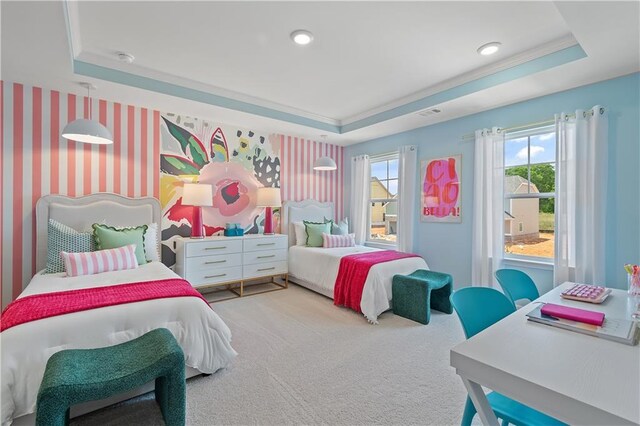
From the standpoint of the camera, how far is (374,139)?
5340 mm

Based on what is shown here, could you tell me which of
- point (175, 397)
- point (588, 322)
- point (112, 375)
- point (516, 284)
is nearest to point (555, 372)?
point (588, 322)

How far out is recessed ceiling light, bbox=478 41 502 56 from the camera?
2.64 metres

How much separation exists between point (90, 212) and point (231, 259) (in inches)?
66.2

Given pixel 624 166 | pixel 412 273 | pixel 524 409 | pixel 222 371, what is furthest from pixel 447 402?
pixel 624 166

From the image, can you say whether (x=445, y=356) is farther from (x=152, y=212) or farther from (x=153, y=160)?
(x=153, y=160)

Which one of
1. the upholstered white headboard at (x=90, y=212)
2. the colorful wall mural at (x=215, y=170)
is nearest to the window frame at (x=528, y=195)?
the colorful wall mural at (x=215, y=170)

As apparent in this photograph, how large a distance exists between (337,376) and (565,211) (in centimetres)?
283

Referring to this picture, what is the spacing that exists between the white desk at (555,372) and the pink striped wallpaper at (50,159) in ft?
13.1

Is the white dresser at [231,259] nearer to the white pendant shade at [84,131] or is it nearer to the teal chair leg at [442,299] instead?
the white pendant shade at [84,131]

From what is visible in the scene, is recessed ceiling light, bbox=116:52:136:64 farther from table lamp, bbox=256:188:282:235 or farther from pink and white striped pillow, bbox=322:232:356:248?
pink and white striped pillow, bbox=322:232:356:248

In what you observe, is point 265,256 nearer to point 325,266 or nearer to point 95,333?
point 325,266

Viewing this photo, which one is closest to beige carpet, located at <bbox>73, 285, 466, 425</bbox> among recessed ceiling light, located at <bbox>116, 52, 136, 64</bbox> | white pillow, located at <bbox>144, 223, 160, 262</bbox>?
white pillow, located at <bbox>144, 223, 160, 262</bbox>

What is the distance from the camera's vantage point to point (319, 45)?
266 cm

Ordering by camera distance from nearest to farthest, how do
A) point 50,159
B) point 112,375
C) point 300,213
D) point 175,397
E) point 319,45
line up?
point 112,375
point 175,397
point 319,45
point 50,159
point 300,213
